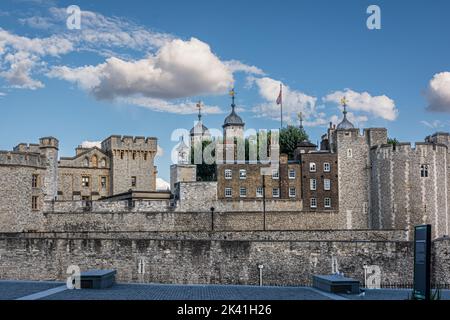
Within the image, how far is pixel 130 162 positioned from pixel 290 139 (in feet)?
63.2

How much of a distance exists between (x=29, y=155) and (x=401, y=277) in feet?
90.0

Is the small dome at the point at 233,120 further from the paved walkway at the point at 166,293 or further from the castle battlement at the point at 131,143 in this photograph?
the paved walkway at the point at 166,293

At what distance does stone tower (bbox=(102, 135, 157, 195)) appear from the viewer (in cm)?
6581

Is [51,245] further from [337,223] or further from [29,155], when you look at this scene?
[337,223]

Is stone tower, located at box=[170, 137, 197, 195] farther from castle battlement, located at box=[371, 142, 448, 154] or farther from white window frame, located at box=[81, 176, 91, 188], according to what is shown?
castle battlement, located at box=[371, 142, 448, 154]

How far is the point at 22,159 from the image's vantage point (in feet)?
151

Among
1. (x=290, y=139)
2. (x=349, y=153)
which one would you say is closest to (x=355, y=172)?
(x=349, y=153)

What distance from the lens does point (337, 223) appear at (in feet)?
172

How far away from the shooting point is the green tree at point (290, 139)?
74062 mm

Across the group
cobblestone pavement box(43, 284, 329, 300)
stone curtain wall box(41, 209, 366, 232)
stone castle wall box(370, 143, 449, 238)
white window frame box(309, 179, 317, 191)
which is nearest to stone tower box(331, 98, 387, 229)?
stone castle wall box(370, 143, 449, 238)

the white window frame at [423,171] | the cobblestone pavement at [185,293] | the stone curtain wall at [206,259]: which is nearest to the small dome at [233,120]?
the white window frame at [423,171]

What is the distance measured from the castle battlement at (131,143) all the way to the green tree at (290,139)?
610 inches

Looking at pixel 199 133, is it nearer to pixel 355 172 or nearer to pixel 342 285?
pixel 355 172

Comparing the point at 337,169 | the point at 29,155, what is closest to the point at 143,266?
the point at 29,155
